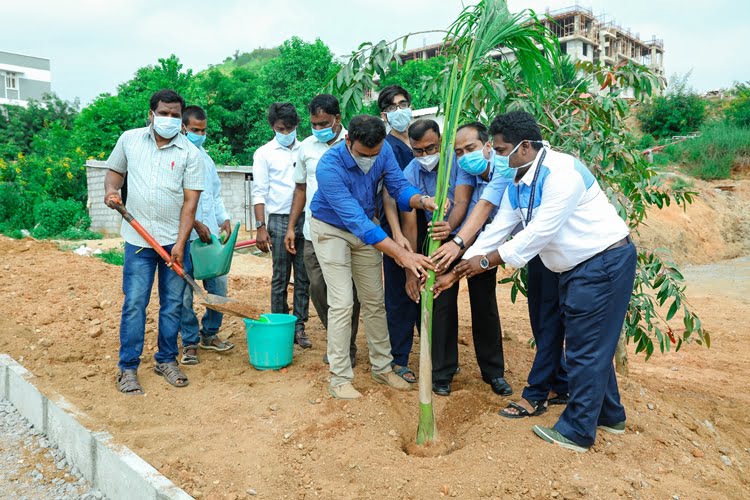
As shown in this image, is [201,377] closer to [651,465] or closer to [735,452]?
[651,465]

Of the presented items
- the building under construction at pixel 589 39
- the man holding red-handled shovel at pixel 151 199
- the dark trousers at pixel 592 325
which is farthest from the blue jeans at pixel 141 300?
the building under construction at pixel 589 39

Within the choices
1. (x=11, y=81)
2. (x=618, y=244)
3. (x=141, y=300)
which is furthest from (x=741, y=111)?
(x=11, y=81)

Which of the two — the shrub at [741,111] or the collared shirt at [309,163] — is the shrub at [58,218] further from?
the shrub at [741,111]

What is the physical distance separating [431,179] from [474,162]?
1.32ft

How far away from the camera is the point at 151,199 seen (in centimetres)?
388

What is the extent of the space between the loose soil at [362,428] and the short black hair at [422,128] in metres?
1.62

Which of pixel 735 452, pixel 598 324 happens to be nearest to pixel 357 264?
pixel 598 324

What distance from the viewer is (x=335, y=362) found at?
12.1ft

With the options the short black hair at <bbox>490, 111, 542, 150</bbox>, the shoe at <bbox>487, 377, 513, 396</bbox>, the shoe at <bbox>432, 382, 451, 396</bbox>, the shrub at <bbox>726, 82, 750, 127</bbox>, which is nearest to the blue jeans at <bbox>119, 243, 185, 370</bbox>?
the shoe at <bbox>432, 382, 451, 396</bbox>

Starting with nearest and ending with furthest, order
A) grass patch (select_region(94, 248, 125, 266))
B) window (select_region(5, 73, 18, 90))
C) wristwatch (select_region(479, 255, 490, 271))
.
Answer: wristwatch (select_region(479, 255, 490, 271))
grass patch (select_region(94, 248, 125, 266))
window (select_region(5, 73, 18, 90))

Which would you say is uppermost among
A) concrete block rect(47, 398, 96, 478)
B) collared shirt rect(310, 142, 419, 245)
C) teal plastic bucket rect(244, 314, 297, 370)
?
collared shirt rect(310, 142, 419, 245)

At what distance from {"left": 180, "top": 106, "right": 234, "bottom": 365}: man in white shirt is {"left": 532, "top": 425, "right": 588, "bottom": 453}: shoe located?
2.58 m

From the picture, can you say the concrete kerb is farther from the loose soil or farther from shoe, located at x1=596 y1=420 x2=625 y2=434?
shoe, located at x1=596 y1=420 x2=625 y2=434

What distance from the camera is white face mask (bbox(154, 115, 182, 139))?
3801 millimetres
